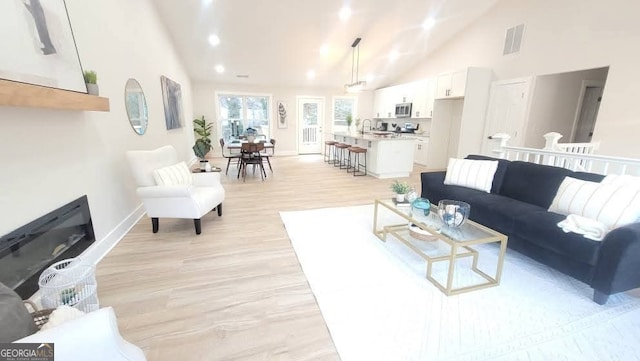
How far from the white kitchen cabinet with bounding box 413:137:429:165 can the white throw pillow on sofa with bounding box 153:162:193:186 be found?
5893mm

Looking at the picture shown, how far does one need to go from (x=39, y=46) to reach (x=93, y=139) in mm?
892

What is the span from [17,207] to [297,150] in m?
8.06

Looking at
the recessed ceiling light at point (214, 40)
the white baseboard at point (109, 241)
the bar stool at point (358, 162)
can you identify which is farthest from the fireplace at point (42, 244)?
the bar stool at point (358, 162)

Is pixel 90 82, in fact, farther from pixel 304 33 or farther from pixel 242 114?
pixel 242 114

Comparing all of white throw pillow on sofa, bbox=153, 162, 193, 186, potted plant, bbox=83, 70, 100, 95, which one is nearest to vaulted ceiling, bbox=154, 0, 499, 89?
potted plant, bbox=83, 70, 100, 95

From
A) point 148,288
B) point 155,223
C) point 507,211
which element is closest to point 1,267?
point 148,288

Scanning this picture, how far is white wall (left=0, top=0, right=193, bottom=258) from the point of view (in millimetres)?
1744

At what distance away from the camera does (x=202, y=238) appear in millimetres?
2955

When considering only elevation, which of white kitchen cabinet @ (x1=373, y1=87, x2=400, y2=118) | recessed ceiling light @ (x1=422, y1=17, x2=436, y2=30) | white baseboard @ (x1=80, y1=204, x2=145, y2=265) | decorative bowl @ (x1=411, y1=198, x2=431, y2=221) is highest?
recessed ceiling light @ (x1=422, y1=17, x2=436, y2=30)

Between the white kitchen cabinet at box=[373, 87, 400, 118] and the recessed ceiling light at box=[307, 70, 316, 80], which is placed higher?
the recessed ceiling light at box=[307, 70, 316, 80]

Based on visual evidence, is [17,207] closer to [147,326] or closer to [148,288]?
[148,288]

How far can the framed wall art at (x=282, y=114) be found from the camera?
30.0ft

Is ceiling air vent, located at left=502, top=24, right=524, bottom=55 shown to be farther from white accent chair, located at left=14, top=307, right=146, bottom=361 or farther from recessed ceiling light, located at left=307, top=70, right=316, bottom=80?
white accent chair, located at left=14, top=307, right=146, bottom=361

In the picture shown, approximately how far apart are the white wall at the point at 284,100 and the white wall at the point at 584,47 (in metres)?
4.38
